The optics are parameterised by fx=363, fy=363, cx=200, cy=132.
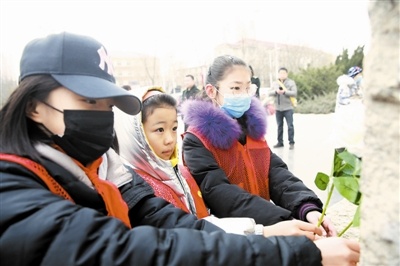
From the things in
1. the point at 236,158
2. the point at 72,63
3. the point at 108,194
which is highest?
the point at 72,63

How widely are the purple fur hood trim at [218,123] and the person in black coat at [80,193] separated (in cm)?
67

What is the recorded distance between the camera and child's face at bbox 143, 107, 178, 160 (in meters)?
1.85

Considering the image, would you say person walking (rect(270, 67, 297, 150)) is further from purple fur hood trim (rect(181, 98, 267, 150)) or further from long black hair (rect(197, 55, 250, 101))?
purple fur hood trim (rect(181, 98, 267, 150))

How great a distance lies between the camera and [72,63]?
1.05m

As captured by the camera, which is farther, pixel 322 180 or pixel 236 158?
pixel 236 158

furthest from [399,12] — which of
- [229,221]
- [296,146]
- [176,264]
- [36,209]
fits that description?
[296,146]

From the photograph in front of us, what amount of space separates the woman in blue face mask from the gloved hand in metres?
0.58

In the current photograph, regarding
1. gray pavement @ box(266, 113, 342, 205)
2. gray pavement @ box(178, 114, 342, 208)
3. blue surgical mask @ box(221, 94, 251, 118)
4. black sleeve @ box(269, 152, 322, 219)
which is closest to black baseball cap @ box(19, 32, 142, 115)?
black sleeve @ box(269, 152, 322, 219)

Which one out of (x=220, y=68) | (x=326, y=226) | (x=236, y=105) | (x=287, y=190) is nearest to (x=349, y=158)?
(x=326, y=226)

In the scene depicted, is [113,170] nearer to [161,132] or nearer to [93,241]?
[93,241]

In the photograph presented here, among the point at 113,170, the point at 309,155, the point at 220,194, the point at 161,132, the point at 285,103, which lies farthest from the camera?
the point at 285,103

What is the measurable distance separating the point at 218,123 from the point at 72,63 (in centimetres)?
104

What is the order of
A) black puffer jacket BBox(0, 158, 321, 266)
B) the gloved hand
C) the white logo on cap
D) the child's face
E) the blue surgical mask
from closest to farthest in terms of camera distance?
black puffer jacket BBox(0, 158, 321, 266), the white logo on cap, the gloved hand, the child's face, the blue surgical mask

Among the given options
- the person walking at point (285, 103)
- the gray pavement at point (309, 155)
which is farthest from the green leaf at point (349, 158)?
the person walking at point (285, 103)
